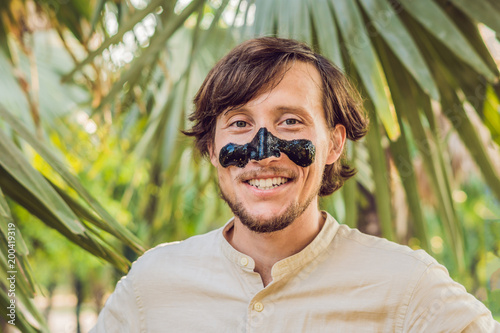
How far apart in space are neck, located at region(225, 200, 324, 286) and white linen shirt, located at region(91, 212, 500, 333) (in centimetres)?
3

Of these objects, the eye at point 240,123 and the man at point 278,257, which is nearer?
the man at point 278,257

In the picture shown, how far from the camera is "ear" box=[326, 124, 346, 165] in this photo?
1406mm

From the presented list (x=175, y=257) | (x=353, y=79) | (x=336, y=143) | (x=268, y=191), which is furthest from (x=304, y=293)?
(x=353, y=79)

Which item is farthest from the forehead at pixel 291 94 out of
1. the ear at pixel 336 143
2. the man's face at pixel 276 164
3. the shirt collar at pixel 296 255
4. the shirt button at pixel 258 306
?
the shirt button at pixel 258 306

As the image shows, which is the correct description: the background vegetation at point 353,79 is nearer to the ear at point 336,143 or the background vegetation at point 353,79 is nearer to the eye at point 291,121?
the ear at point 336,143

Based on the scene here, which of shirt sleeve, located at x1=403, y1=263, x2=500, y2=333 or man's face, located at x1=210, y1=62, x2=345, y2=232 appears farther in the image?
man's face, located at x1=210, y1=62, x2=345, y2=232

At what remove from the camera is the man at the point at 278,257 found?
3.69 ft

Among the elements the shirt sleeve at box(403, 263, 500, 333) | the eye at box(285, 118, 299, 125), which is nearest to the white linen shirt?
the shirt sleeve at box(403, 263, 500, 333)

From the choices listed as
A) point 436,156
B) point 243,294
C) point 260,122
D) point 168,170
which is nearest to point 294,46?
point 260,122

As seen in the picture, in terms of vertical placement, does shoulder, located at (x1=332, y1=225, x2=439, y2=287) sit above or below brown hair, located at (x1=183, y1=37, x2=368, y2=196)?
below

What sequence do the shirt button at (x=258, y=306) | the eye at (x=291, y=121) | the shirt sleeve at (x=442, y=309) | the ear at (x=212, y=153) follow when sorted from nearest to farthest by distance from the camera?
the shirt sleeve at (x=442, y=309) → the shirt button at (x=258, y=306) → the eye at (x=291, y=121) → the ear at (x=212, y=153)

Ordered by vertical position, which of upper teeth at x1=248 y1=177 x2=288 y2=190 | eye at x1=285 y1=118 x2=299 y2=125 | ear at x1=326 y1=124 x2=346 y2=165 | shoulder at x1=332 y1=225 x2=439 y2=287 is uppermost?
eye at x1=285 y1=118 x2=299 y2=125

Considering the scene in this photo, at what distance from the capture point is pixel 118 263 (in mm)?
1396

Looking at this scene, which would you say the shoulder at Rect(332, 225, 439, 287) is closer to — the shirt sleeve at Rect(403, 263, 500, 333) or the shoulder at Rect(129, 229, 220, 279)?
the shirt sleeve at Rect(403, 263, 500, 333)
